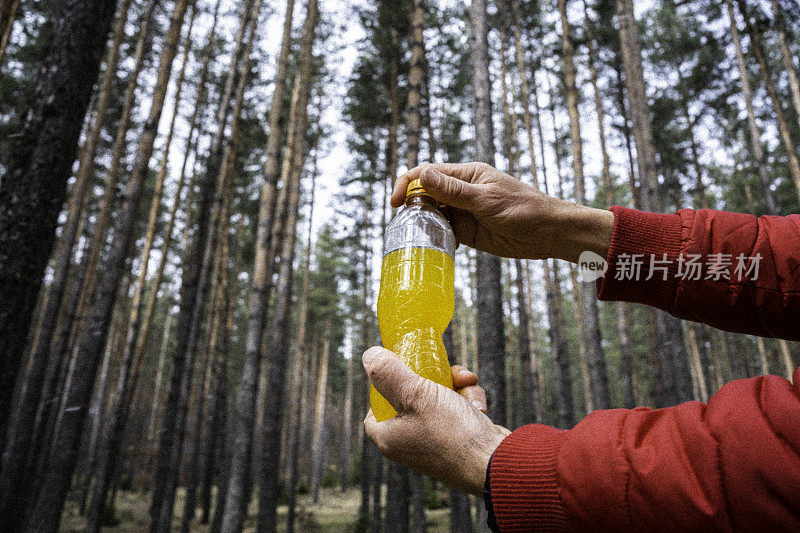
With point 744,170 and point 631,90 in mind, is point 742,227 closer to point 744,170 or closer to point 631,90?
point 631,90

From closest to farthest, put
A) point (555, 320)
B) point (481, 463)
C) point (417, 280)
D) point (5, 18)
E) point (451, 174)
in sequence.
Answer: point (481, 463) < point (417, 280) < point (451, 174) < point (5, 18) < point (555, 320)

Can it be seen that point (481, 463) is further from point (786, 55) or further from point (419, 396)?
point (786, 55)

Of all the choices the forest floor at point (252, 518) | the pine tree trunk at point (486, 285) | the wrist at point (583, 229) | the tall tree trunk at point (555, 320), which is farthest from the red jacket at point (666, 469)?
the forest floor at point (252, 518)

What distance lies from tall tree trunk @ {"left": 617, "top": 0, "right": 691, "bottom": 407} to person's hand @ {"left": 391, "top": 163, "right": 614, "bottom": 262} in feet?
27.2

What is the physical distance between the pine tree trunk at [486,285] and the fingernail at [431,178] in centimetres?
467

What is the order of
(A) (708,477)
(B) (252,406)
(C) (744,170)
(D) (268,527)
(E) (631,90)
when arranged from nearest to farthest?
(A) (708,477) < (B) (252,406) < (D) (268,527) < (E) (631,90) < (C) (744,170)

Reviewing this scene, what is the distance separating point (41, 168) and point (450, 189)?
13.3ft

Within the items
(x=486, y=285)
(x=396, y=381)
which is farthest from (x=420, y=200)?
(x=486, y=285)

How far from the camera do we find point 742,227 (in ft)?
4.66

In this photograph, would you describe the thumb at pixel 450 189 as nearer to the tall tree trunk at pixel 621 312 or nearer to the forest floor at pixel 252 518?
the tall tree trunk at pixel 621 312

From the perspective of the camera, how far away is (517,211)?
Result: 66.7 inches

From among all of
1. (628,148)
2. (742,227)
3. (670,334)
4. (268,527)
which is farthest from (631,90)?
(268,527)

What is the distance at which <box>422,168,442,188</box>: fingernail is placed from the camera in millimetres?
1582

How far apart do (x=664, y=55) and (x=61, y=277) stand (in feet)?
68.3
